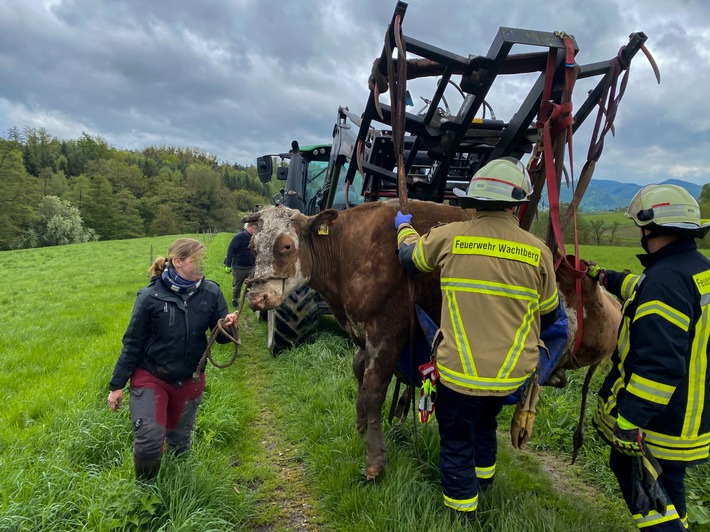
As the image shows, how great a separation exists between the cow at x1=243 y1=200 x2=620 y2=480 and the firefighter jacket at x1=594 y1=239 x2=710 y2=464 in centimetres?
88

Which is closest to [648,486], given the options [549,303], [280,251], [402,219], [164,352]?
[549,303]

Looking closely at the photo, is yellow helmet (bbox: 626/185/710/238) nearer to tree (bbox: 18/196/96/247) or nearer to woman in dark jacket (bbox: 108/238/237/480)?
woman in dark jacket (bbox: 108/238/237/480)

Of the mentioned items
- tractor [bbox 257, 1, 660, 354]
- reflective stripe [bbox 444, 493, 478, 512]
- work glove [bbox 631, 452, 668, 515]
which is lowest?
reflective stripe [bbox 444, 493, 478, 512]

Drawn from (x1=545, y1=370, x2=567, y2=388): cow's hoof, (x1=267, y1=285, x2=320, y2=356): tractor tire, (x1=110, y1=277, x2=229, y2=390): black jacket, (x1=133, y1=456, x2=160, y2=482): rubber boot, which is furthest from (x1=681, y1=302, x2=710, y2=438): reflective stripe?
(x1=267, y1=285, x2=320, y2=356): tractor tire

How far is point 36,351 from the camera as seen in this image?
6375 millimetres

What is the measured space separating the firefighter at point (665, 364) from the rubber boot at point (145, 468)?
112 inches

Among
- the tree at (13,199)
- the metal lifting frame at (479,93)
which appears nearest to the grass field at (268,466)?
the metal lifting frame at (479,93)

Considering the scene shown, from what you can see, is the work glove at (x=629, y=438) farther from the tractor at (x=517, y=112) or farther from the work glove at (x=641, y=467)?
the tractor at (x=517, y=112)

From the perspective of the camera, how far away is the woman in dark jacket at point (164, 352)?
282cm

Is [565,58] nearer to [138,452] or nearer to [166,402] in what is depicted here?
[166,402]

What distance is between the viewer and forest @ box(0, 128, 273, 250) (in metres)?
45.8

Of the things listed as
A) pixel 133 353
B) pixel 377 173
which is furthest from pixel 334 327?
pixel 133 353

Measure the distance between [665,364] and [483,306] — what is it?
0.86 m

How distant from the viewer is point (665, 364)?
78.1 inches
